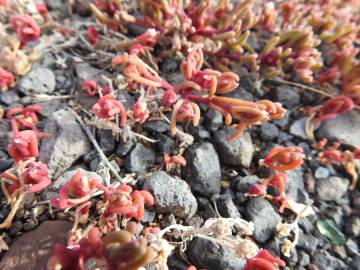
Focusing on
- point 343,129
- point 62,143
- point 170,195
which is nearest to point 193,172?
point 170,195

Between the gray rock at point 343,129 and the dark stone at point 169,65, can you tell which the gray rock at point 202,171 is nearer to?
the dark stone at point 169,65

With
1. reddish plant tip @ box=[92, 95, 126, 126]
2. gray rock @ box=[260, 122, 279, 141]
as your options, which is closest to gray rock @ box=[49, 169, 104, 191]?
reddish plant tip @ box=[92, 95, 126, 126]

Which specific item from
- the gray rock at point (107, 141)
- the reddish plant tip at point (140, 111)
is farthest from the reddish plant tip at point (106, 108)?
the gray rock at point (107, 141)

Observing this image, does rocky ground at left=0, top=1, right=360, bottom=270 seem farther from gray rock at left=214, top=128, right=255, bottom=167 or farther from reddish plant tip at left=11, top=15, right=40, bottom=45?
reddish plant tip at left=11, top=15, right=40, bottom=45

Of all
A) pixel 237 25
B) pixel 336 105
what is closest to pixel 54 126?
pixel 237 25

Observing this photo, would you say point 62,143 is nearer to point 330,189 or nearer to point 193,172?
point 193,172

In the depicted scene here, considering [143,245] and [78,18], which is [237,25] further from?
[143,245]
